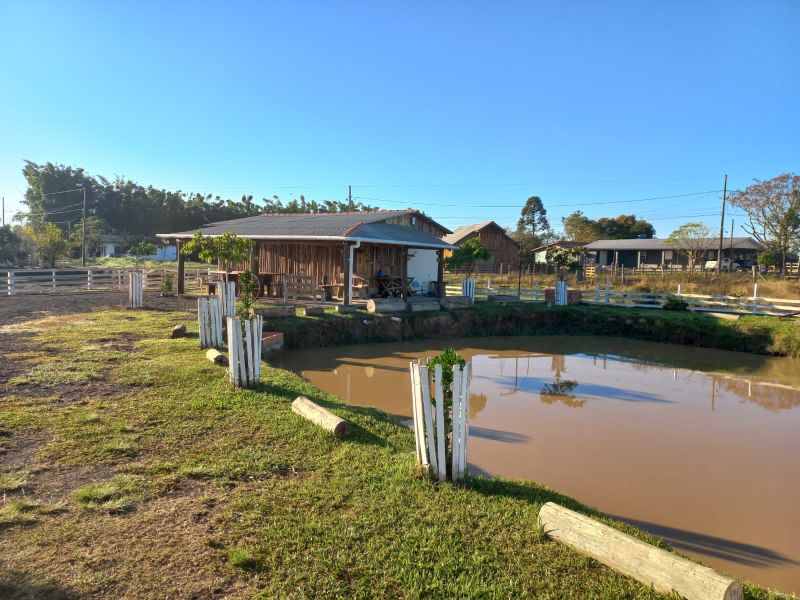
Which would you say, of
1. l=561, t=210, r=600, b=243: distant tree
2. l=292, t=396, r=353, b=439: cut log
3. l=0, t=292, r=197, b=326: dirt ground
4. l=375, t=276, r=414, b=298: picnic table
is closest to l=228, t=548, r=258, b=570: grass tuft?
l=292, t=396, r=353, b=439: cut log


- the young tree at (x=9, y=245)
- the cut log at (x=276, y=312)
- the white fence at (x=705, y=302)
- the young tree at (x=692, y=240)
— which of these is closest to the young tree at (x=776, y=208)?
the young tree at (x=692, y=240)

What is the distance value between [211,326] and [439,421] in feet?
22.0

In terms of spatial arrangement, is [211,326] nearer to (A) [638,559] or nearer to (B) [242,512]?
(B) [242,512]

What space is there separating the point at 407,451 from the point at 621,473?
9.07 feet

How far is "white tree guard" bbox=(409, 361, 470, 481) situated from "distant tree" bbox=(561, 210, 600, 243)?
5628cm

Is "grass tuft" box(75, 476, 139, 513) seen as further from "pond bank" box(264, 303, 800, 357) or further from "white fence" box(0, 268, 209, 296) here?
"white fence" box(0, 268, 209, 296)

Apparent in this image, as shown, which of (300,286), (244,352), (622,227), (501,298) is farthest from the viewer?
(622,227)

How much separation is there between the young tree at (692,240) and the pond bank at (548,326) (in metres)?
21.7

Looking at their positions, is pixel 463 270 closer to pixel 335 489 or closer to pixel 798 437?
pixel 798 437

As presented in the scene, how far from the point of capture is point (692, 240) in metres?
37.4

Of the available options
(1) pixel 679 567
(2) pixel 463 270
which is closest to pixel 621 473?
(1) pixel 679 567

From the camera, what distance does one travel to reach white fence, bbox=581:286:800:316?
17.1m

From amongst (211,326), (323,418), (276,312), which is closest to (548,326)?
(276,312)

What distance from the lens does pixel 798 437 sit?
26.1 ft
